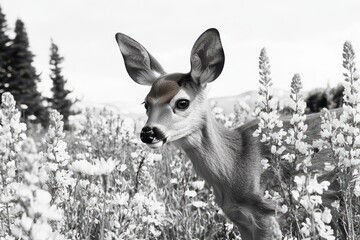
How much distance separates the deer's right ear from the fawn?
0.01 metres

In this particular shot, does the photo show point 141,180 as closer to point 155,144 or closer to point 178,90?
point 155,144

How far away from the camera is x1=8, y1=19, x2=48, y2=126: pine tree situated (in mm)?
48938

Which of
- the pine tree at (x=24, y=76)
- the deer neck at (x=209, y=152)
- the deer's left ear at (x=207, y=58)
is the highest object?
the pine tree at (x=24, y=76)

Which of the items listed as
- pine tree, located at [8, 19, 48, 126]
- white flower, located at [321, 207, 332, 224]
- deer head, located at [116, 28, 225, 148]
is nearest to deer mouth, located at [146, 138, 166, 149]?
deer head, located at [116, 28, 225, 148]

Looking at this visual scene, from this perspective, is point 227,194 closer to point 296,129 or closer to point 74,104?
point 296,129

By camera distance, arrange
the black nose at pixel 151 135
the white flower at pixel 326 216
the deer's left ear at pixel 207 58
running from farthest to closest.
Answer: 1. the deer's left ear at pixel 207 58
2. the black nose at pixel 151 135
3. the white flower at pixel 326 216

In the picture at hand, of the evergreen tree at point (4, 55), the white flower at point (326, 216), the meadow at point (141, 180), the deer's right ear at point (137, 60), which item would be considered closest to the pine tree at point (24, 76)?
the evergreen tree at point (4, 55)

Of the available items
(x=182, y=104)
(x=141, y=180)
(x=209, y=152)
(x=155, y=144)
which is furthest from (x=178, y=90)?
(x=141, y=180)

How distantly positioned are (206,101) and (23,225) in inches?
147

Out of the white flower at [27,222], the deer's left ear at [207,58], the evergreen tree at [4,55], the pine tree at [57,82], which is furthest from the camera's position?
the pine tree at [57,82]

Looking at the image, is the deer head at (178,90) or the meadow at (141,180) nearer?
the meadow at (141,180)

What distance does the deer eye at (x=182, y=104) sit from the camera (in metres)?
4.95

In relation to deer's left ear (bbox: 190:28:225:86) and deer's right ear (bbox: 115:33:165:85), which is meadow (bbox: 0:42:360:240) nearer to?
deer's left ear (bbox: 190:28:225:86)

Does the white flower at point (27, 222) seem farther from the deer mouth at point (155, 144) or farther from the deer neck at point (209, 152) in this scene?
the deer neck at point (209, 152)
